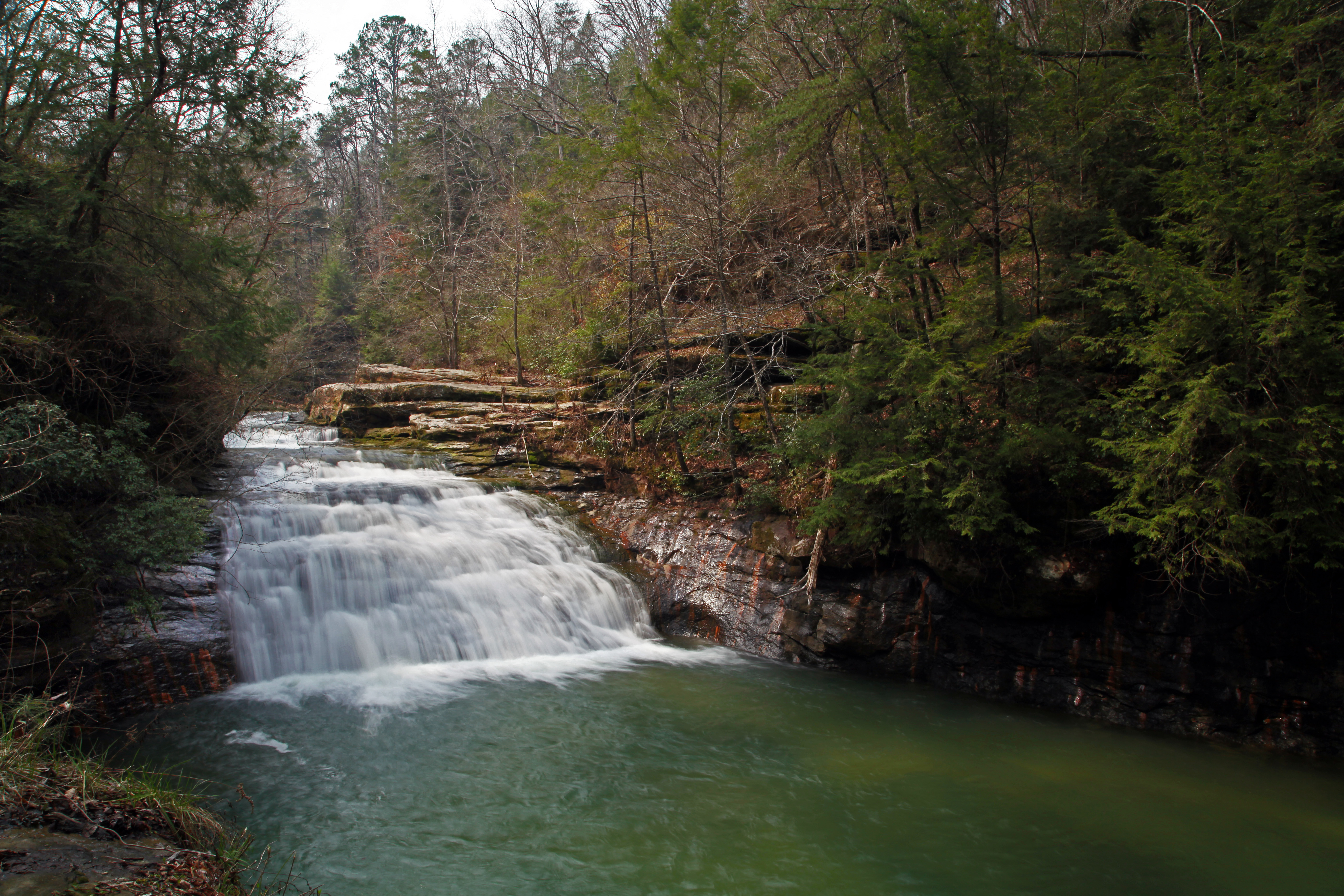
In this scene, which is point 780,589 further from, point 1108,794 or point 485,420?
point 485,420

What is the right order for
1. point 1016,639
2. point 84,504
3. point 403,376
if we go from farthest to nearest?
point 403,376 < point 1016,639 < point 84,504

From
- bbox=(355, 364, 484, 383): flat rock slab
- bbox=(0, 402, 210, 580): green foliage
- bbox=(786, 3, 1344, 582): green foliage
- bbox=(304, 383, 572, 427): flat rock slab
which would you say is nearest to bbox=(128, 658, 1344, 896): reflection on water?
bbox=(0, 402, 210, 580): green foliage

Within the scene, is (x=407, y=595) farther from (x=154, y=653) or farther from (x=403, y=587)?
(x=154, y=653)

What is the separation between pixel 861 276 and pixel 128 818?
9.12 m

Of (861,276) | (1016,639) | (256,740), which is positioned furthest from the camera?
(861,276)

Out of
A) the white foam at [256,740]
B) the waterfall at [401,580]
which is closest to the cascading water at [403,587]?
the waterfall at [401,580]

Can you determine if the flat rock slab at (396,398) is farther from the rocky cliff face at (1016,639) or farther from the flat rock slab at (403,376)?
the rocky cliff face at (1016,639)

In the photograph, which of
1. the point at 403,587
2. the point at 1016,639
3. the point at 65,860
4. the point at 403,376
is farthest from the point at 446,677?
the point at 403,376

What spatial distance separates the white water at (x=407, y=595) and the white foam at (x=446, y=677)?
24 millimetres

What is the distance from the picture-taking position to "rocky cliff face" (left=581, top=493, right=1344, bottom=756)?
6.54 meters

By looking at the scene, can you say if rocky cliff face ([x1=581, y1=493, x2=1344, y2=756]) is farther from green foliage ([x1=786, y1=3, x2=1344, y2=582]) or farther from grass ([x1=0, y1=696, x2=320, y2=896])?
grass ([x1=0, y1=696, x2=320, y2=896])

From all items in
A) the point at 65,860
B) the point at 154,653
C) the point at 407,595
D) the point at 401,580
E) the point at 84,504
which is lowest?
the point at 154,653

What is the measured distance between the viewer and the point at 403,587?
887 centimetres

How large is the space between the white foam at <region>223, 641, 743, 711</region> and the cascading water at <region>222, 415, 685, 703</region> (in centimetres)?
3
